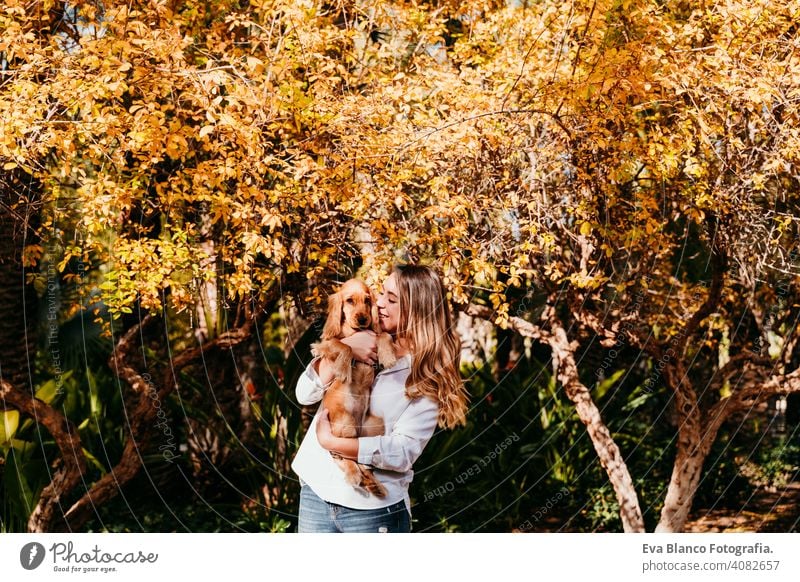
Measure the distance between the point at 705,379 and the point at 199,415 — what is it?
438cm

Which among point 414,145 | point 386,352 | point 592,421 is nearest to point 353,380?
point 386,352

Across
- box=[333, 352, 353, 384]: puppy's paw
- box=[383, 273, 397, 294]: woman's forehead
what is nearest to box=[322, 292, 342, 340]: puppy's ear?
box=[333, 352, 353, 384]: puppy's paw

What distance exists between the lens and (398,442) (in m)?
3.10

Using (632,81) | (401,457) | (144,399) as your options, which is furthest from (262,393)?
(632,81)

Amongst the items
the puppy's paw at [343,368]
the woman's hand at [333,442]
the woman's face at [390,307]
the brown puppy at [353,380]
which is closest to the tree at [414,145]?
the brown puppy at [353,380]

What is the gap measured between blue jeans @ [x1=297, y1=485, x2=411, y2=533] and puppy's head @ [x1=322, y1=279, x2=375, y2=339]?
0.90 m

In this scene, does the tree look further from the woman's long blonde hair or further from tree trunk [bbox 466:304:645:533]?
the woman's long blonde hair

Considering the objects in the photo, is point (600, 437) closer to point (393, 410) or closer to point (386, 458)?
point (393, 410)

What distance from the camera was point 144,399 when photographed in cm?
506

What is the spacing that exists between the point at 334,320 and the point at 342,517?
116 cm

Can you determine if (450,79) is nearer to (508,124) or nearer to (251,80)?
(508,124)

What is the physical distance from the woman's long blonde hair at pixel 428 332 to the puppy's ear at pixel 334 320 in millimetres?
435

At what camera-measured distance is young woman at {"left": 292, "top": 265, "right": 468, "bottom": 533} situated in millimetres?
3145

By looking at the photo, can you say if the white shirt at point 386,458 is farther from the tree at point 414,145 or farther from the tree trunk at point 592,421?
the tree trunk at point 592,421
